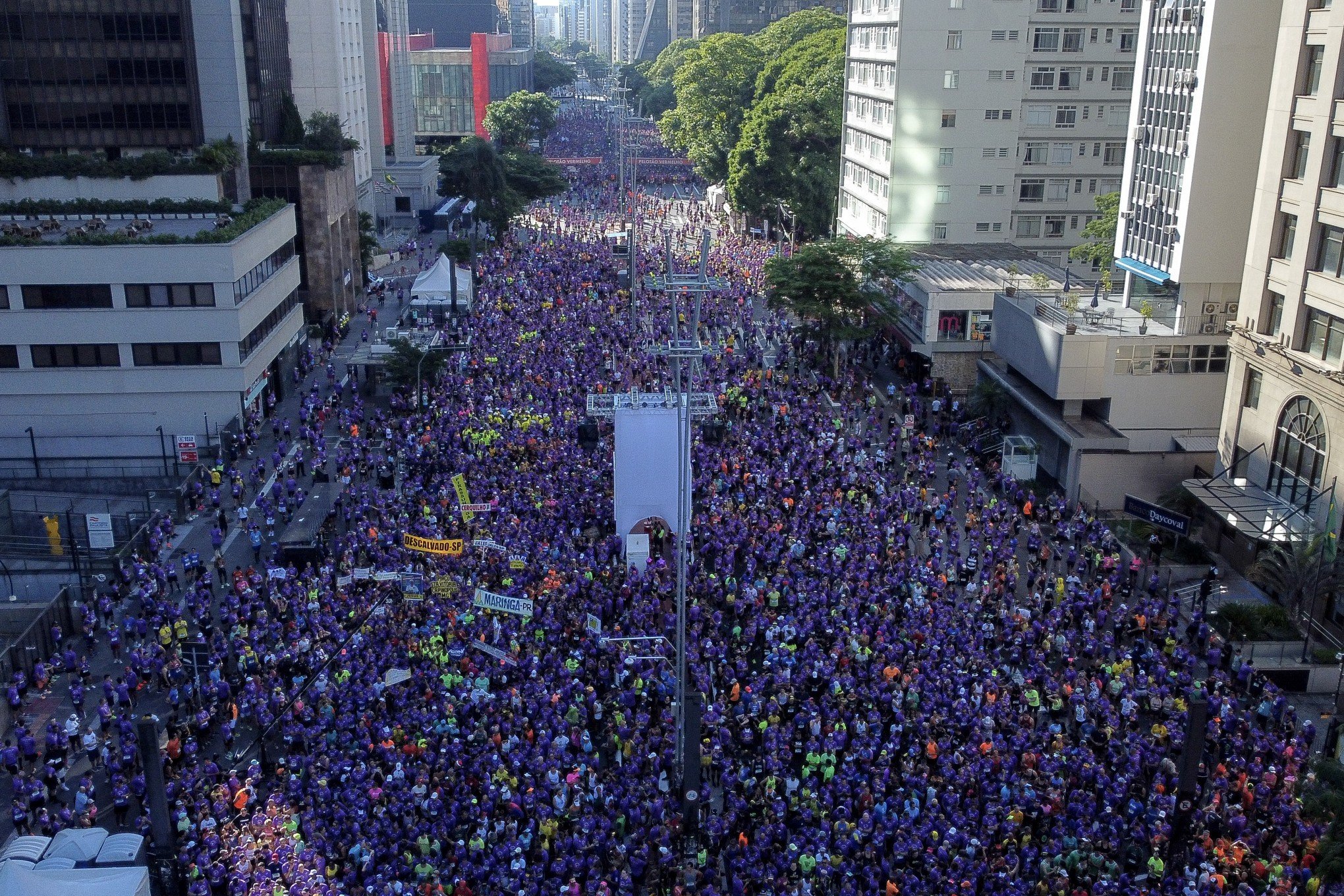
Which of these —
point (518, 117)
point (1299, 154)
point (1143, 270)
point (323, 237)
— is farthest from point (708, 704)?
point (518, 117)

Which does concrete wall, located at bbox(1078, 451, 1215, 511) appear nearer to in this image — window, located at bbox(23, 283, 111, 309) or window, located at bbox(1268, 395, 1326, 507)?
window, located at bbox(1268, 395, 1326, 507)

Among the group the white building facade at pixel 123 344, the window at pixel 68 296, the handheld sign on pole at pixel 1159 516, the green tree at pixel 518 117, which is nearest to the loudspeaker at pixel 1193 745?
the handheld sign on pole at pixel 1159 516

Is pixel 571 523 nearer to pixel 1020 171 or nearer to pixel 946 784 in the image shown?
pixel 946 784

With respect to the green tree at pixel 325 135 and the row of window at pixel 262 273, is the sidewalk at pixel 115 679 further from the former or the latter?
the green tree at pixel 325 135

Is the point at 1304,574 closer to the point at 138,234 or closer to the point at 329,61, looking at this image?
the point at 138,234

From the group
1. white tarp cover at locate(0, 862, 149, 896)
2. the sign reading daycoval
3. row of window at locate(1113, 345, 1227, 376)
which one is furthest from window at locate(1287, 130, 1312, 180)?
white tarp cover at locate(0, 862, 149, 896)

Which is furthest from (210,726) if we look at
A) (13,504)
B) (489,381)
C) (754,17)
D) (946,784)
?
(754,17)
